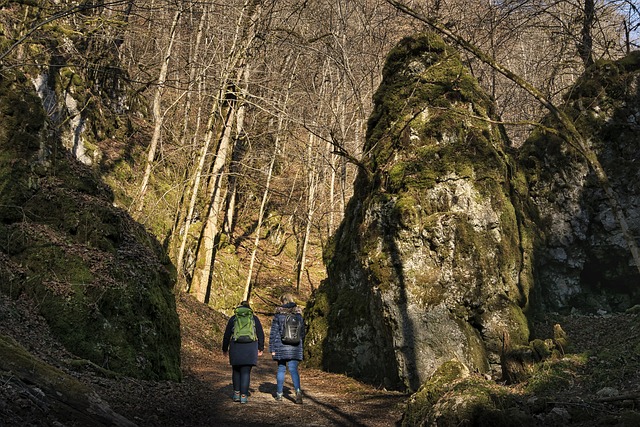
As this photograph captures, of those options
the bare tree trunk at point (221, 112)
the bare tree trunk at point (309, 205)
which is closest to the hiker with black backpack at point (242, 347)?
the bare tree trunk at point (221, 112)

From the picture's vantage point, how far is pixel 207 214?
1862 centimetres

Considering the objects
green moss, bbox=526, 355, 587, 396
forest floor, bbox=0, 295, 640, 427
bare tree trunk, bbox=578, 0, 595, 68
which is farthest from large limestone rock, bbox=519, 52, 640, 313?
green moss, bbox=526, 355, 587, 396

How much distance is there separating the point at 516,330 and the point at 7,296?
28.7 feet

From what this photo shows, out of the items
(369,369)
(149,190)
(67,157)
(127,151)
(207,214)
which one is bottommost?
(369,369)

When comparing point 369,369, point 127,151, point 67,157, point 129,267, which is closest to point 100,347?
point 129,267

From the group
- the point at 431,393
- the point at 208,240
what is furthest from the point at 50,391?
the point at 208,240

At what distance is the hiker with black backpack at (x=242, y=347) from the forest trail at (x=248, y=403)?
284mm

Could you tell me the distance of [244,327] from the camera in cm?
838

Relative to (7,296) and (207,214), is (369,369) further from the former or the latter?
(207,214)

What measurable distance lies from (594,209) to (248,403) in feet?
33.8

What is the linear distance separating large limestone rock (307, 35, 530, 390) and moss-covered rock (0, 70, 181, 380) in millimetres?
4141

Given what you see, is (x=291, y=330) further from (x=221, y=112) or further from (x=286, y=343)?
(x=221, y=112)

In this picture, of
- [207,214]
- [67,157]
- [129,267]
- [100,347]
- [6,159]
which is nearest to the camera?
[100,347]

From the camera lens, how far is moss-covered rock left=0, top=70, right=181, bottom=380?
6.79 m
